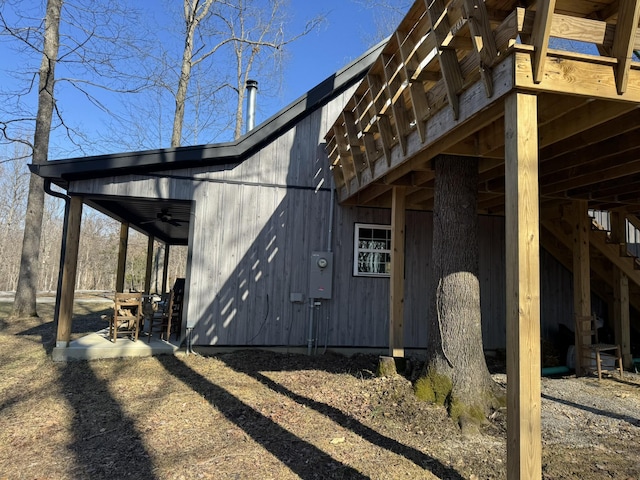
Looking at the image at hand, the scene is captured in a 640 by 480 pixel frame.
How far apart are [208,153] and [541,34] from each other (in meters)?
5.25

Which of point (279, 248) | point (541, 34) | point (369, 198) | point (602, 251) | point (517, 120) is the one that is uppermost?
point (541, 34)

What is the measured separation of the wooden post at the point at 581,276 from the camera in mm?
5973

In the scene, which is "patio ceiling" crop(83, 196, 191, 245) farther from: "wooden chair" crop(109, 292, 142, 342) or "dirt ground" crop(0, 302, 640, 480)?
"dirt ground" crop(0, 302, 640, 480)

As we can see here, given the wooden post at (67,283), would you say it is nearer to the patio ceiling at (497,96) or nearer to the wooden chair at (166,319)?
the wooden chair at (166,319)

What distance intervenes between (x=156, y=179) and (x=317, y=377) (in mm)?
4027

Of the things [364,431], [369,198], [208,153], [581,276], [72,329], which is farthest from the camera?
[72,329]

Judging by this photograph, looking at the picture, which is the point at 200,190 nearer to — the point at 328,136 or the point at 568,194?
the point at 328,136

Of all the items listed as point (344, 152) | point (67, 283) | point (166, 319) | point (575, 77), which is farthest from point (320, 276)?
point (575, 77)

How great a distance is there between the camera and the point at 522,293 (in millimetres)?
2277

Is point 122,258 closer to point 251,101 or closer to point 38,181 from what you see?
point 38,181

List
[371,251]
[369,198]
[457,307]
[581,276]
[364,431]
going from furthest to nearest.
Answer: [371,251] → [369,198] → [581,276] → [457,307] → [364,431]

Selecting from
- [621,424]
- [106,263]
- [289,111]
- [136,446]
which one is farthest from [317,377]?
[106,263]

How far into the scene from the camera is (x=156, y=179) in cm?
652

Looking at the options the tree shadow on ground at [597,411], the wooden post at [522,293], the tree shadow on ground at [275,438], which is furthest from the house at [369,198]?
the tree shadow on ground at [275,438]
